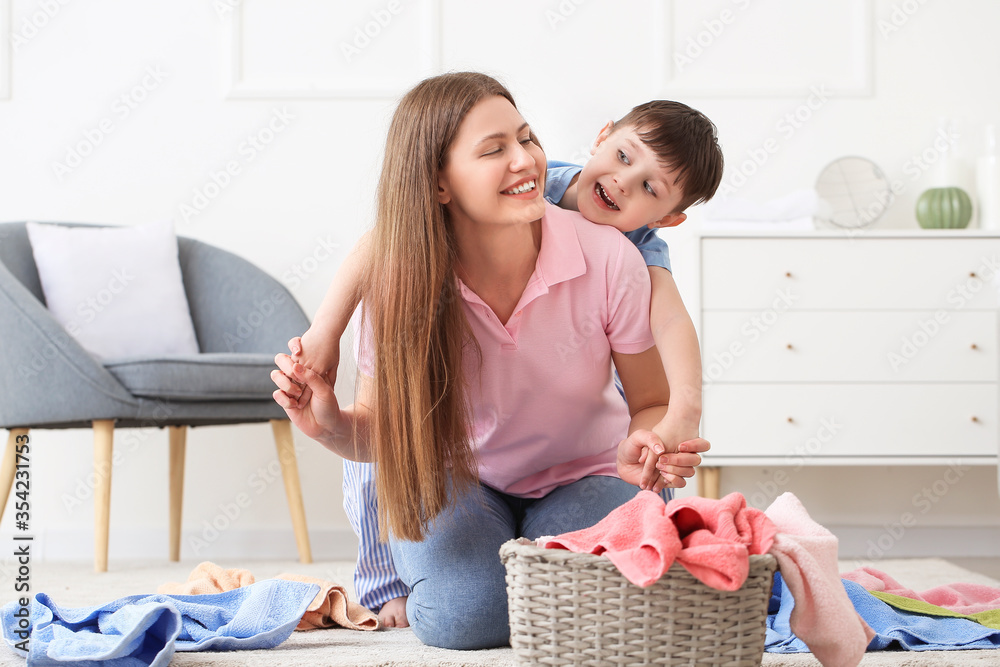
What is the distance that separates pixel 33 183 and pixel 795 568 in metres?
2.54

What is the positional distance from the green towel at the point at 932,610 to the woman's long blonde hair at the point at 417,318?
726 mm

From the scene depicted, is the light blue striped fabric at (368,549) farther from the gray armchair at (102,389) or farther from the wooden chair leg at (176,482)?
the wooden chair leg at (176,482)

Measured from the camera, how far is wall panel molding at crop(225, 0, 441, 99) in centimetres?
267

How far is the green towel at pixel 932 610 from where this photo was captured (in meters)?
1.32

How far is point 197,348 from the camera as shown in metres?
2.39

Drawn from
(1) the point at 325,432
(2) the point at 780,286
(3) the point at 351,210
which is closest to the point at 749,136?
(2) the point at 780,286

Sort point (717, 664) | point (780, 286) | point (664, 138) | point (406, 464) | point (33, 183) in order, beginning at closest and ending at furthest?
point (717, 664), point (406, 464), point (664, 138), point (780, 286), point (33, 183)

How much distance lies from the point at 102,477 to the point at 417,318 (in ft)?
4.34

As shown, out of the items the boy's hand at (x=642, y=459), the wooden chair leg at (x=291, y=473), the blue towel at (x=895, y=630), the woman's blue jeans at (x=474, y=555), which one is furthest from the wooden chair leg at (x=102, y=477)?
the blue towel at (x=895, y=630)

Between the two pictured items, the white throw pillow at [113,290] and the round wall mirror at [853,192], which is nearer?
the white throw pillow at [113,290]

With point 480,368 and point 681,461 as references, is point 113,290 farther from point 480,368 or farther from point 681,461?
point 681,461

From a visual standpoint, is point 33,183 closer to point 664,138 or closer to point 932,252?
point 664,138

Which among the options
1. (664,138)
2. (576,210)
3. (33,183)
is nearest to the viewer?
(664,138)

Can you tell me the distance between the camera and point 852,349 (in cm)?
228
